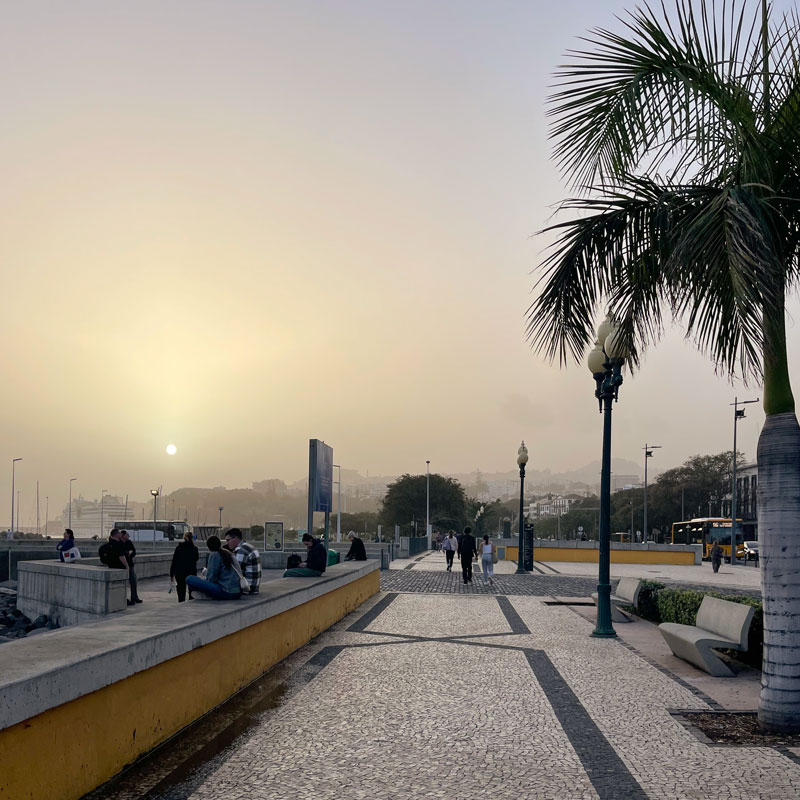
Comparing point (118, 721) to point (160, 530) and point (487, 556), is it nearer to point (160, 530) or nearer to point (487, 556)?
point (487, 556)

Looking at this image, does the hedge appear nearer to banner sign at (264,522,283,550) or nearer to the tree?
banner sign at (264,522,283,550)

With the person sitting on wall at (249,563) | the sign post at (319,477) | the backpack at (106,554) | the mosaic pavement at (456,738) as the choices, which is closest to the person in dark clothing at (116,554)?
the backpack at (106,554)

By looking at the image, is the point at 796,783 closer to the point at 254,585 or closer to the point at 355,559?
the point at 254,585

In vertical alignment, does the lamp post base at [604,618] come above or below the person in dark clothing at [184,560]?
below

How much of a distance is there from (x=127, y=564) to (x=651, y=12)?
1379cm

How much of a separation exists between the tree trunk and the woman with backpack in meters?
5.33

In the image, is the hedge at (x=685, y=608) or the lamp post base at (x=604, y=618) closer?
the hedge at (x=685, y=608)

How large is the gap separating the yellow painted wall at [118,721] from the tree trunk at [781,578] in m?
4.67

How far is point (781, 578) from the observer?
6938 mm

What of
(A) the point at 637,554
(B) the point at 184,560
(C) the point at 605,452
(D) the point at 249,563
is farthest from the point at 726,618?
(A) the point at 637,554

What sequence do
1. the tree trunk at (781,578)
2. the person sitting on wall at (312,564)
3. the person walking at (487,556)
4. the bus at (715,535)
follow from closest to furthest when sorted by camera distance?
the tree trunk at (781,578), the person sitting on wall at (312,564), the person walking at (487,556), the bus at (715,535)

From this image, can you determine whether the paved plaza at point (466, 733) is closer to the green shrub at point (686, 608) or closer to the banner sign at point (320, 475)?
the green shrub at point (686, 608)

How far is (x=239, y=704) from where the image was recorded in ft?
26.0

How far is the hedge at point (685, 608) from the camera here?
34.3 ft
